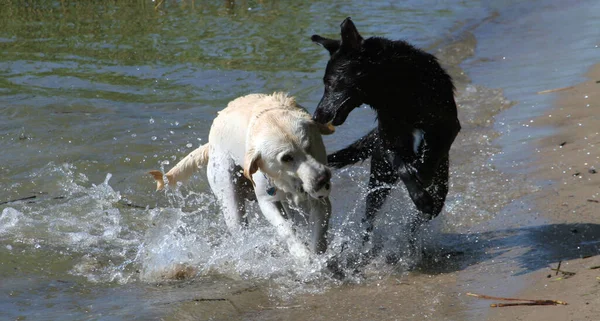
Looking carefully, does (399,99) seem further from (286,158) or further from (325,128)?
(286,158)

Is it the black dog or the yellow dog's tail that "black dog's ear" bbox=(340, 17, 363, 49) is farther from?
the yellow dog's tail

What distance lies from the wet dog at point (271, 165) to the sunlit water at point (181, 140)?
0.24 metres

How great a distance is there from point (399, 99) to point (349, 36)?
0.53 meters

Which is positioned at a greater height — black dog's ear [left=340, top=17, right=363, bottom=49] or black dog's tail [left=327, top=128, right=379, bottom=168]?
black dog's ear [left=340, top=17, right=363, bottom=49]

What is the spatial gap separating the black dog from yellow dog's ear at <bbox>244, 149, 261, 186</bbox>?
19.7 inches

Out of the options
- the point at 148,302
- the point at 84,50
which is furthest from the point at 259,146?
the point at 84,50

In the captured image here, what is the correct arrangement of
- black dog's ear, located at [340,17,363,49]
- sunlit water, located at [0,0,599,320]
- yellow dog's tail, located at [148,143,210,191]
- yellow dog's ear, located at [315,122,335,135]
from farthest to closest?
yellow dog's tail, located at [148,143,210,191], sunlit water, located at [0,0,599,320], black dog's ear, located at [340,17,363,49], yellow dog's ear, located at [315,122,335,135]

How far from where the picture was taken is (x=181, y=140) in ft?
30.1

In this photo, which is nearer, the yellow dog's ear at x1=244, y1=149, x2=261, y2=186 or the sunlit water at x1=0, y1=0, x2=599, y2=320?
the yellow dog's ear at x1=244, y1=149, x2=261, y2=186

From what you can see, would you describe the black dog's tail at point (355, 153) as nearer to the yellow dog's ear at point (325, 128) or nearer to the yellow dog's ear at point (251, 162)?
the yellow dog's ear at point (325, 128)

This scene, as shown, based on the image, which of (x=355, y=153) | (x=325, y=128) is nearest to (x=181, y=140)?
(x=355, y=153)

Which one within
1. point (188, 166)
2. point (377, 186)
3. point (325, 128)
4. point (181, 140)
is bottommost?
point (181, 140)

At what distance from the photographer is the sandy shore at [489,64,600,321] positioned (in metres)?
4.25

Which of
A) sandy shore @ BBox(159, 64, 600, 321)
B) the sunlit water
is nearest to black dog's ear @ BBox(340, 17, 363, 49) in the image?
the sunlit water
